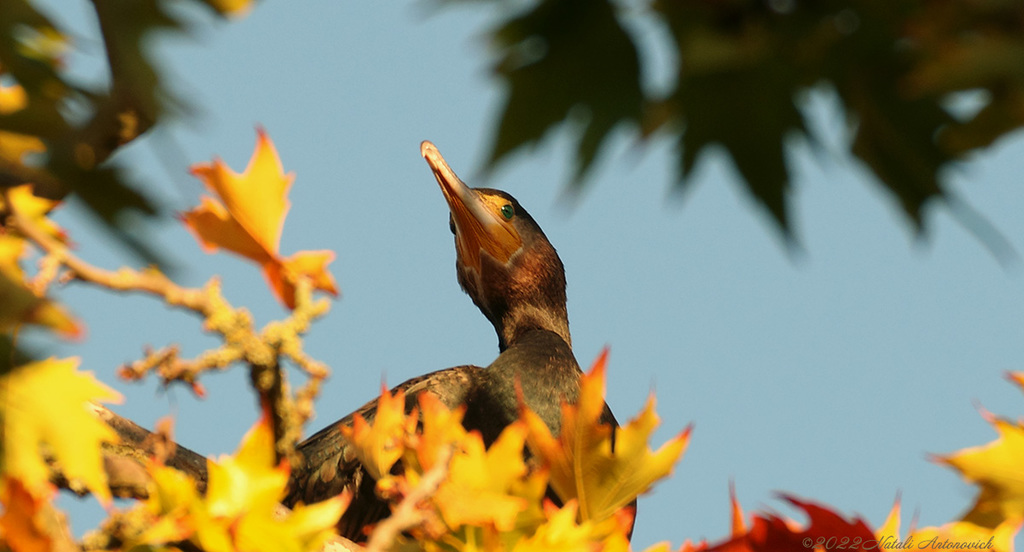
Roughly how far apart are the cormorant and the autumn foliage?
5.18 feet

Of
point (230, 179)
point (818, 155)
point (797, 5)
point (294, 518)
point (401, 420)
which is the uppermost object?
point (230, 179)

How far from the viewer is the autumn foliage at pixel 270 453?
1.74 metres

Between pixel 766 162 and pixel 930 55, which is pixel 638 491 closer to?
pixel 766 162

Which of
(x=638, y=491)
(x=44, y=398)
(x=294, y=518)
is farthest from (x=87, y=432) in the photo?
(x=638, y=491)

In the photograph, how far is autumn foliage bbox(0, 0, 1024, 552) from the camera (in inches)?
68.4

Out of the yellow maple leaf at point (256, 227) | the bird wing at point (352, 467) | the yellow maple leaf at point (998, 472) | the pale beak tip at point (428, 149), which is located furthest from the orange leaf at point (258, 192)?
the pale beak tip at point (428, 149)

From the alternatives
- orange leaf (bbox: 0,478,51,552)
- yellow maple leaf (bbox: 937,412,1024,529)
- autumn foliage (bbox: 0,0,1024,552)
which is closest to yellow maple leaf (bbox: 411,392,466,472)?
autumn foliage (bbox: 0,0,1024,552)

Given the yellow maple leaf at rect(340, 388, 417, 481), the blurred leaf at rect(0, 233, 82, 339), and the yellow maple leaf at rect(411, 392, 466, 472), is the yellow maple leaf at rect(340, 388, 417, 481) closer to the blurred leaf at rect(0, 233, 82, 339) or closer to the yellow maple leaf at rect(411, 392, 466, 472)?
the yellow maple leaf at rect(411, 392, 466, 472)

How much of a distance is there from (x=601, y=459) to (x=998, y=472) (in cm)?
89

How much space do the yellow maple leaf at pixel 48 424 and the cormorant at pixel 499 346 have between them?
2169mm

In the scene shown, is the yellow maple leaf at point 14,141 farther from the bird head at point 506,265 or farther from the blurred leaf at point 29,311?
the bird head at point 506,265

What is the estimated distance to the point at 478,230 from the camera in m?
6.07

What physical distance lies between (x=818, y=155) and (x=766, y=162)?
0.07 m

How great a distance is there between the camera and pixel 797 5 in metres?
1.36
